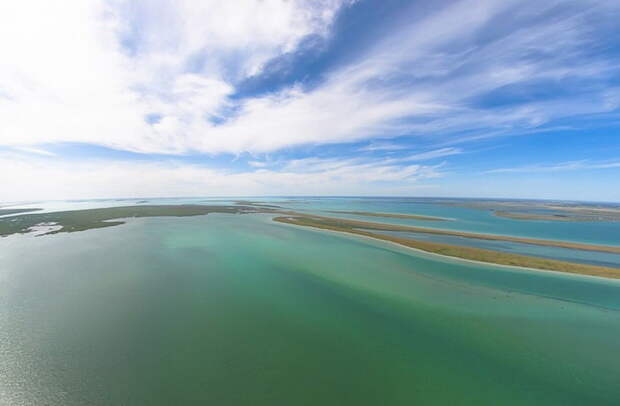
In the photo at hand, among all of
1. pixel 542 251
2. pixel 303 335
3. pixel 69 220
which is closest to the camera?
pixel 303 335

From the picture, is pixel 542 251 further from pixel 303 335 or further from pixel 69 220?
pixel 69 220

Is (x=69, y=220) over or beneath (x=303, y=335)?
over

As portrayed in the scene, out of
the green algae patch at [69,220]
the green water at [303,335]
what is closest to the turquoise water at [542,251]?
the green water at [303,335]

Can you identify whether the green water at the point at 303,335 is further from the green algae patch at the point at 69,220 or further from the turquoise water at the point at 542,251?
the green algae patch at the point at 69,220

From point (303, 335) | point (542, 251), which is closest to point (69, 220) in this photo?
point (303, 335)

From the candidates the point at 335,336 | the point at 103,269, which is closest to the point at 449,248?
the point at 335,336

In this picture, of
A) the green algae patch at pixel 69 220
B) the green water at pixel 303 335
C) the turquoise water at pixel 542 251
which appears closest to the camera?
the green water at pixel 303 335

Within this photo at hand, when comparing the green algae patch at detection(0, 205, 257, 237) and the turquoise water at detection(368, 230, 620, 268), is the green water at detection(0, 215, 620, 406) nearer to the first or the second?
the turquoise water at detection(368, 230, 620, 268)

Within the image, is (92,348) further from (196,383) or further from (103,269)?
(103,269)
